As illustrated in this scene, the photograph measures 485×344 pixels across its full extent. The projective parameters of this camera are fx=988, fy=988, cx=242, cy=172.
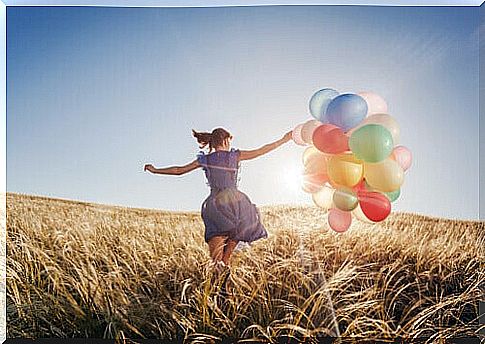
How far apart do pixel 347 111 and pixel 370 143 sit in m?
0.25

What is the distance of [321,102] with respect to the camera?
6.38 meters

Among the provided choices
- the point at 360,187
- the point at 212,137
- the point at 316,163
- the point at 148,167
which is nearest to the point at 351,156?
the point at 360,187

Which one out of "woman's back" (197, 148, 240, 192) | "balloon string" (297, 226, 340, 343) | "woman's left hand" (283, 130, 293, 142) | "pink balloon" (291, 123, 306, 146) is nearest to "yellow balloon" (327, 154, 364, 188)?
"pink balloon" (291, 123, 306, 146)

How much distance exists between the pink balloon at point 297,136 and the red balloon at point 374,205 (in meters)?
0.59

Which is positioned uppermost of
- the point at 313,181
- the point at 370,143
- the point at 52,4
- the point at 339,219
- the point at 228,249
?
the point at 52,4

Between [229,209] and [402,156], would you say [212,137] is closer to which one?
[229,209]

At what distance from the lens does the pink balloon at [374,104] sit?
6.34 metres

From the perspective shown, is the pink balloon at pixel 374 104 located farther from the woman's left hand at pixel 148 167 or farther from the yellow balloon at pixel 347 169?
the woman's left hand at pixel 148 167

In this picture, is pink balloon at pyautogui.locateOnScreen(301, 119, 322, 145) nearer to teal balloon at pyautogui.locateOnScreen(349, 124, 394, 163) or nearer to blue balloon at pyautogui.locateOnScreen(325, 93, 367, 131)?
blue balloon at pyautogui.locateOnScreen(325, 93, 367, 131)

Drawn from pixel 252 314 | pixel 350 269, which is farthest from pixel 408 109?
pixel 252 314

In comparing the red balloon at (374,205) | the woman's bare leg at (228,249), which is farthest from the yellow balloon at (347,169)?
the woman's bare leg at (228,249)

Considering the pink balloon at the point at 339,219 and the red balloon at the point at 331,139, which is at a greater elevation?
the red balloon at the point at 331,139

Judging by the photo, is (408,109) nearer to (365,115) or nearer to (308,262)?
(365,115)

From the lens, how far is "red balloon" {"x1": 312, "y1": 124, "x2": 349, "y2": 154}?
613 cm
